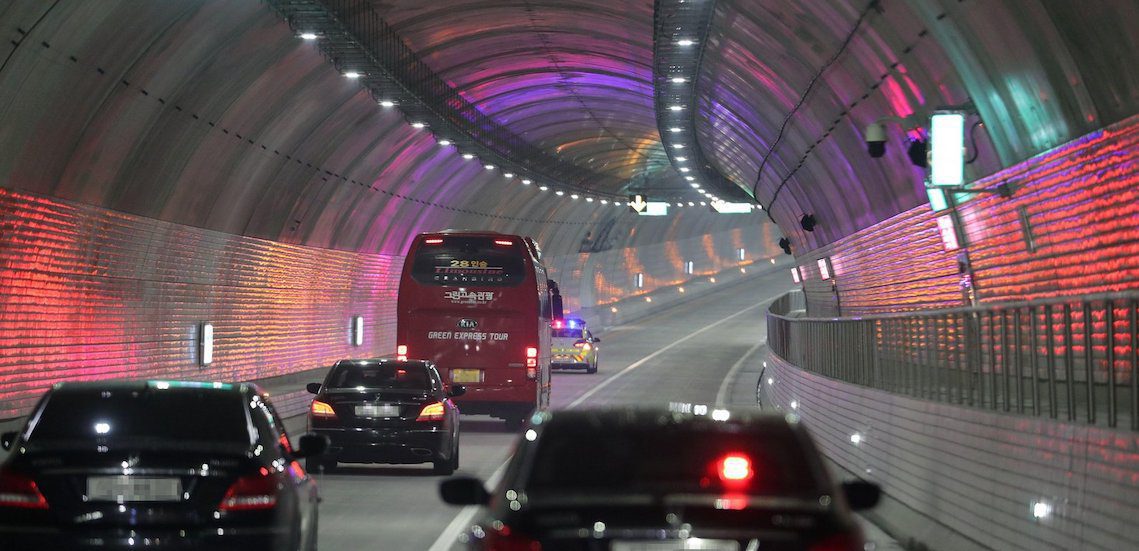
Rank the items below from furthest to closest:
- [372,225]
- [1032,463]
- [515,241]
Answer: [372,225] < [515,241] < [1032,463]

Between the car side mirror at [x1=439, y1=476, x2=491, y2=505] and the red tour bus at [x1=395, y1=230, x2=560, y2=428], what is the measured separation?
2145 centimetres

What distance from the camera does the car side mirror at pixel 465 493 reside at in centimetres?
764

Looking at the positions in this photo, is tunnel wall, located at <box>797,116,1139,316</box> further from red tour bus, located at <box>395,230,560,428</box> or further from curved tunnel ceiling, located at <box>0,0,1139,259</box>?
red tour bus, located at <box>395,230,560,428</box>

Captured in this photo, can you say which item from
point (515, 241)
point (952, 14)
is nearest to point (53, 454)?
point (952, 14)

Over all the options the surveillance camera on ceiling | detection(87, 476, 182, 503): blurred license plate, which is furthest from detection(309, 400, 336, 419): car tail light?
detection(87, 476, 182, 503): blurred license plate

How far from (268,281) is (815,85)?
15108 mm

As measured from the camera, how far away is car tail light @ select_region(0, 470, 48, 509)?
9008 mm

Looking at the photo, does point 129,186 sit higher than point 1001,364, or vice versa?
point 129,186

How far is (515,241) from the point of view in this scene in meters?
29.5

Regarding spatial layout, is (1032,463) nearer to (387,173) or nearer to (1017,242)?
(1017,242)

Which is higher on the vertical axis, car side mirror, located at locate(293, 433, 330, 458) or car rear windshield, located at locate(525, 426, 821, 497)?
car rear windshield, located at locate(525, 426, 821, 497)

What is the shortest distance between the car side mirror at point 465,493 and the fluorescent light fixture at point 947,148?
1351 cm

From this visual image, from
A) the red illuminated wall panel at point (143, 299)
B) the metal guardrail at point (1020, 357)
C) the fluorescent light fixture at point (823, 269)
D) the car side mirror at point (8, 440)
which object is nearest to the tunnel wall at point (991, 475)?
the metal guardrail at point (1020, 357)

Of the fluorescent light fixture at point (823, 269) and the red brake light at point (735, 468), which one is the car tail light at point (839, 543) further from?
the fluorescent light fixture at point (823, 269)
